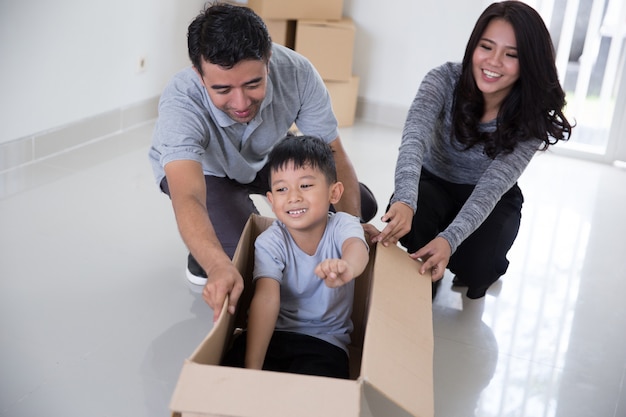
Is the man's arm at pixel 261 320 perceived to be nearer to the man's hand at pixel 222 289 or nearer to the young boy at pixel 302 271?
the young boy at pixel 302 271

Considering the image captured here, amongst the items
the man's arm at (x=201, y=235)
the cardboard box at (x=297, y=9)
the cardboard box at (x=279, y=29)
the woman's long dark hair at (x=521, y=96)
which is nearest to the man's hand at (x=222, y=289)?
the man's arm at (x=201, y=235)

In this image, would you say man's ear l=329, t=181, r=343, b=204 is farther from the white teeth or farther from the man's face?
the white teeth

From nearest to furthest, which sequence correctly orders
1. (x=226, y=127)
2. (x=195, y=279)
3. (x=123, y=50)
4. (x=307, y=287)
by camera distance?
(x=307, y=287)
(x=226, y=127)
(x=195, y=279)
(x=123, y=50)

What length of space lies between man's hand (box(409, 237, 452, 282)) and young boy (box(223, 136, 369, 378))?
17cm

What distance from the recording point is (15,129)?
9.32 ft

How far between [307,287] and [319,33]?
2330 mm

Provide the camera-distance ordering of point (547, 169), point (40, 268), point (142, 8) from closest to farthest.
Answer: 1. point (40, 268)
2. point (142, 8)
3. point (547, 169)

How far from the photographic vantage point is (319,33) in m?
3.74

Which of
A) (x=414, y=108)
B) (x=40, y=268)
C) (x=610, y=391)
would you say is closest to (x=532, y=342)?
(x=610, y=391)

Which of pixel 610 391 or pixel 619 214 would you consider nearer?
pixel 610 391

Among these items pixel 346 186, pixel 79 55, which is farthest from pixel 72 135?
pixel 346 186

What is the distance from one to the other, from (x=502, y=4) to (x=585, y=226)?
4.10ft

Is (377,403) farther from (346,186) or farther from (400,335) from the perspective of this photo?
(346,186)

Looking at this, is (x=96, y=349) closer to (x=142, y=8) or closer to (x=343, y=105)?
(x=142, y=8)
